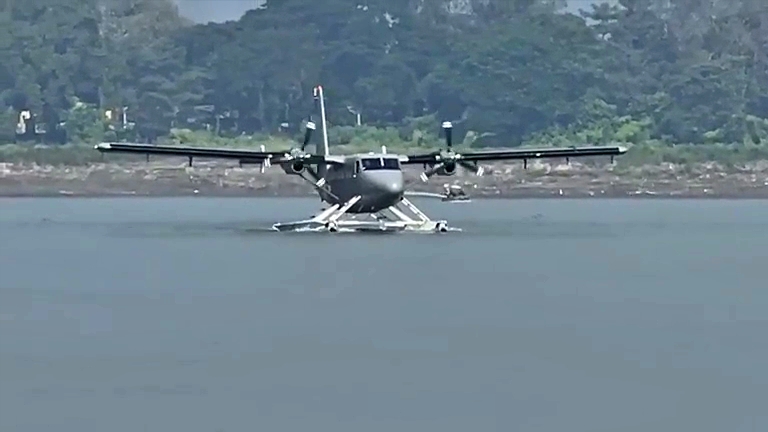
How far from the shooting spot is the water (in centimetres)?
2270

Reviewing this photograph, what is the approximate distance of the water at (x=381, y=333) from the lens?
22.7 metres

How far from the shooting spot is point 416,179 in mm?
97875

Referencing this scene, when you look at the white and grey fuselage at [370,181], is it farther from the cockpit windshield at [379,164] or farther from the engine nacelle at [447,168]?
the engine nacelle at [447,168]

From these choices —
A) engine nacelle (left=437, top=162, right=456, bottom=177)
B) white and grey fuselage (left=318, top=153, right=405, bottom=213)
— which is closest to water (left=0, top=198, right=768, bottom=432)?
white and grey fuselage (left=318, top=153, right=405, bottom=213)

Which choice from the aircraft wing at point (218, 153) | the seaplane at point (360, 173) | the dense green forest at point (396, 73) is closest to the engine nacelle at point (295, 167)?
the seaplane at point (360, 173)

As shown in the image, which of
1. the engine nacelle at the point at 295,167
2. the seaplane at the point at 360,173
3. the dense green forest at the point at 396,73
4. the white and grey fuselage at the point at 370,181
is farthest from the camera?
the dense green forest at the point at 396,73

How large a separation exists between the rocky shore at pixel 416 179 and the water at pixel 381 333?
44.9 m

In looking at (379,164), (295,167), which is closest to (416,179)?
(295,167)

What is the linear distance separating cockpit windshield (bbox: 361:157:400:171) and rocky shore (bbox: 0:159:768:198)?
3761 centimetres

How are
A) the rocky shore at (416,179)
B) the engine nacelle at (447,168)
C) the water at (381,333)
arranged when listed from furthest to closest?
the rocky shore at (416,179) < the engine nacelle at (447,168) < the water at (381,333)

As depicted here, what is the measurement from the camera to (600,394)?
2388 centimetres

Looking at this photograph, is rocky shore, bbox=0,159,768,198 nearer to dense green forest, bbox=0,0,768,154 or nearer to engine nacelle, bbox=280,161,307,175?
dense green forest, bbox=0,0,768,154

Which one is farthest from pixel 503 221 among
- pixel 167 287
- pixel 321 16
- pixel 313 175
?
pixel 321 16

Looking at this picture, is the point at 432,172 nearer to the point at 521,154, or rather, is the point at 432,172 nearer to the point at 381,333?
the point at 521,154
